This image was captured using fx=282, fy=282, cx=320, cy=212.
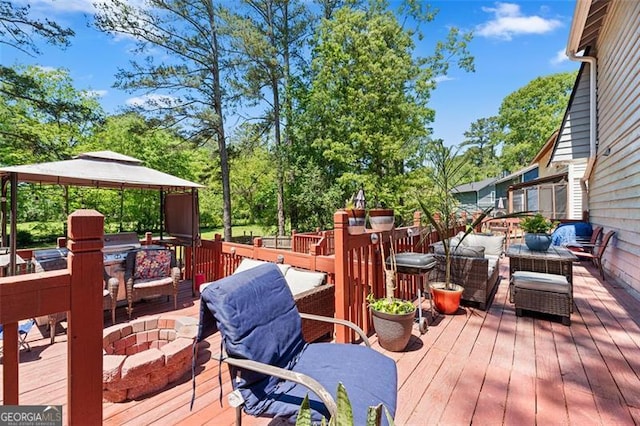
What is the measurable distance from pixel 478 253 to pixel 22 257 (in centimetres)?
677

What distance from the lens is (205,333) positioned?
63.2 inches

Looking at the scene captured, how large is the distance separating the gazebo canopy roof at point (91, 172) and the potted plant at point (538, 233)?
5.62 meters

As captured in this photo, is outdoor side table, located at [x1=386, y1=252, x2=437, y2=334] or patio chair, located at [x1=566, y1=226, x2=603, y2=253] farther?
patio chair, located at [x1=566, y1=226, x2=603, y2=253]

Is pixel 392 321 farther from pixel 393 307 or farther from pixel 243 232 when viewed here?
pixel 243 232

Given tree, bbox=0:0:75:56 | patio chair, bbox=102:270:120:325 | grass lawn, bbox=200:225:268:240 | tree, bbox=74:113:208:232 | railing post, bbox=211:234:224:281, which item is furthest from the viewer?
grass lawn, bbox=200:225:268:240

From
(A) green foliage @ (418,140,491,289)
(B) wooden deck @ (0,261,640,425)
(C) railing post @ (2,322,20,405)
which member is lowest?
(B) wooden deck @ (0,261,640,425)

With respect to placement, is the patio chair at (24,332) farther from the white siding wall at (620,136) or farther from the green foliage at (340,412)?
the white siding wall at (620,136)

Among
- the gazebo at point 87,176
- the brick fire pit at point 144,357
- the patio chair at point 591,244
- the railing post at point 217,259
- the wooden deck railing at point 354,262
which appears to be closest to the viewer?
the brick fire pit at point 144,357

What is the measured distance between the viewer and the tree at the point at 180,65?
8.77 meters

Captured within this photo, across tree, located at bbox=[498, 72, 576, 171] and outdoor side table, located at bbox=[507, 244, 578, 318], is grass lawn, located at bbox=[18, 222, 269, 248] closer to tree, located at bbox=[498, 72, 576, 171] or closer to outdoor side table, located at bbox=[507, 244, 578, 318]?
outdoor side table, located at bbox=[507, 244, 578, 318]

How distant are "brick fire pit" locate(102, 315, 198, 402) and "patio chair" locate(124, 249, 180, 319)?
1388mm

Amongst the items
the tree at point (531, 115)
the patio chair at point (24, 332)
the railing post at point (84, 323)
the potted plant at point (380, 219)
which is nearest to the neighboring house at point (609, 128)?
the potted plant at point (380, 219)

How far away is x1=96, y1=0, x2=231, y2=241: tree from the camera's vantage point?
8.77m

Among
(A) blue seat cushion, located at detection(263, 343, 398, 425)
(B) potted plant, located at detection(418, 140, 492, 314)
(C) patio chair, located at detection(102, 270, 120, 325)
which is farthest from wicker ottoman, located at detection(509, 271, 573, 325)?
(C) patio chair, located at detection(102, 270, 120, 325)
